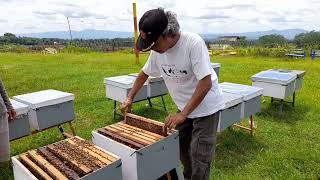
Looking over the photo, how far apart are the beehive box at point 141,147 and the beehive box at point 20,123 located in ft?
5.97

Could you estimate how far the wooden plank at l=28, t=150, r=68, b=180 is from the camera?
2.01 metres

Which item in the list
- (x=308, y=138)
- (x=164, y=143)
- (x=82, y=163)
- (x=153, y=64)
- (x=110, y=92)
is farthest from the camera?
(x=110, y=92)

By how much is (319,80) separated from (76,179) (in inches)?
407

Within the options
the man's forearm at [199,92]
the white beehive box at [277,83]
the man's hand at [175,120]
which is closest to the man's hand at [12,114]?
the man's hand at [175,120]

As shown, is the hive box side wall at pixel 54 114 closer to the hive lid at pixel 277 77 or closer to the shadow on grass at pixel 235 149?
the shadow on grass at pixel 235 149

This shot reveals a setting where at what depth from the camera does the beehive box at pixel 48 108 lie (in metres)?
4.28

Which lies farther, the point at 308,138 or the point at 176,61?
the point at 308,138

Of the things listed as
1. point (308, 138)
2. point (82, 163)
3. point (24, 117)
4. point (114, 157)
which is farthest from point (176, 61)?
point (308, 138)

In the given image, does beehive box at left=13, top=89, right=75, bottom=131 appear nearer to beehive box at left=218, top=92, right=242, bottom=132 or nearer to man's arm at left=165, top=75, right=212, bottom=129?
beehive box at left=218, top=92, right=242, bottom=132

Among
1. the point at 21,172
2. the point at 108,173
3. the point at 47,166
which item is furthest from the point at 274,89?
the point at 21,172

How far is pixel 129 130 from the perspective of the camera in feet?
9.23

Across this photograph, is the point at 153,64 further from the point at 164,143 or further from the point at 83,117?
the point at 83,117

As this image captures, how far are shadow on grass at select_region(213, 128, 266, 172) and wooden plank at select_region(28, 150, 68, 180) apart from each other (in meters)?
2.73

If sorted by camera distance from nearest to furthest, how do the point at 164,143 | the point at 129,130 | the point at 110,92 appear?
the point at 164,143 < the point at 129,130 < the point at 110,92
